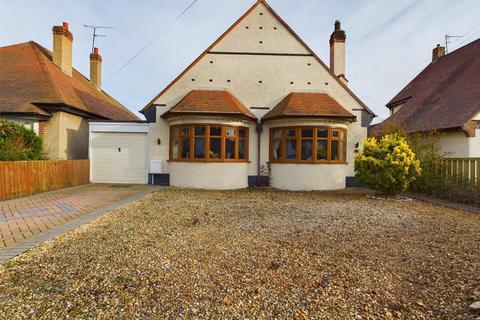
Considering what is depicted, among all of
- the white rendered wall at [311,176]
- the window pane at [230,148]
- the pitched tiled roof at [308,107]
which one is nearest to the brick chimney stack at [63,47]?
the window pane at [230,148]

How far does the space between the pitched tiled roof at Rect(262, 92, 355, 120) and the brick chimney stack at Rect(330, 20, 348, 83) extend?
2980mm

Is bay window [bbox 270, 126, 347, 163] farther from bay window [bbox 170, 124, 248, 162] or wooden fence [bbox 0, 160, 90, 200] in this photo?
wooden fence [bbox 0, 160, 90, 200]

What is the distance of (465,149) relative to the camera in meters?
11.8

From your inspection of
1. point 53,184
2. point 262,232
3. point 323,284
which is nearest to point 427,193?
point 262,232

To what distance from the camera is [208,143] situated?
11766 mm

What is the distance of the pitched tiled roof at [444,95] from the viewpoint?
12.6 meters

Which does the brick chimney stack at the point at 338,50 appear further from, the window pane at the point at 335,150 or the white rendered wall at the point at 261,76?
the window pane at the point at 335,150

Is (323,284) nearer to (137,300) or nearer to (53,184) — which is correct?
(137,300)

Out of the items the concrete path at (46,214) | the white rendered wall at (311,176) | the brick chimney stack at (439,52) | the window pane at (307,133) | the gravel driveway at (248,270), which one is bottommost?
the gravel driveway at (248,270)

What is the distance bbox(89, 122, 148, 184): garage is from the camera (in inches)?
518

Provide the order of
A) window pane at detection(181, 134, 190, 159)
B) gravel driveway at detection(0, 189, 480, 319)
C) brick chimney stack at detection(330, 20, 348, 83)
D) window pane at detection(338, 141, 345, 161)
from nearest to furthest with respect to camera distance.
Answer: gravel driveway at detection(0, 189, 480, 319) < window pane at detection(181, 134, 190, 159) < window pane at detection(338, 141, 345, 161) < brick chimney stack at detection(330, 20, 348, 83)

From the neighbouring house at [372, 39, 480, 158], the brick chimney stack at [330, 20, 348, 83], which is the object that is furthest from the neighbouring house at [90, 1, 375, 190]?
the neighbouring house at [372, 39, 480, 158]

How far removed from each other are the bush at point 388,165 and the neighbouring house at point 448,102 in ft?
8.52

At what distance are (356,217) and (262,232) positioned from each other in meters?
2.99
